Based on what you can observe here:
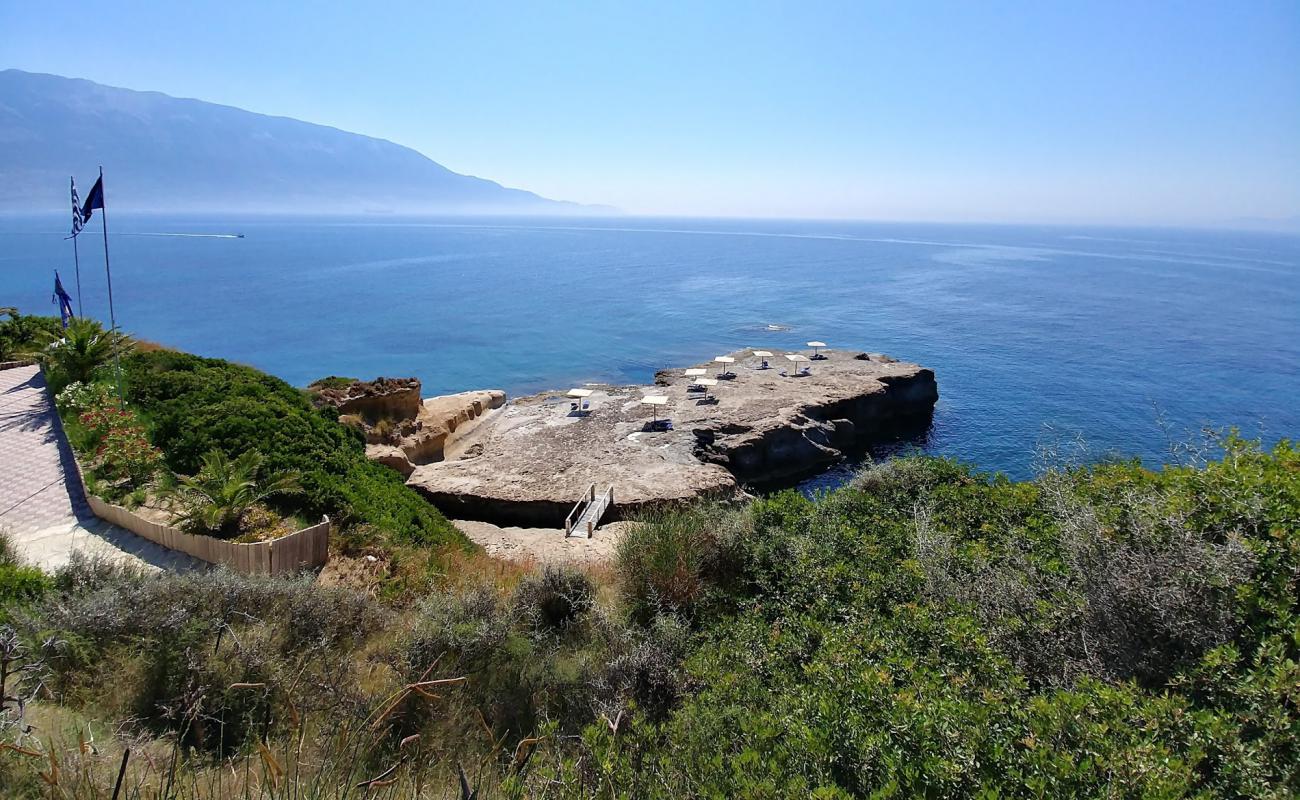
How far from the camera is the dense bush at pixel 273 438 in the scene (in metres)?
11.7

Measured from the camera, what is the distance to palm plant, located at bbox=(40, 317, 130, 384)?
1588 centimetres

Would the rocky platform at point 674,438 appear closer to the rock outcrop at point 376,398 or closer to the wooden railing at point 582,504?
the wooden railing at point 582,504

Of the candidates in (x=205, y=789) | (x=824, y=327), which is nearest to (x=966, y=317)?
(x=824, y=327)

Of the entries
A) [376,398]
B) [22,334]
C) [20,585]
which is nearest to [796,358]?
[376,398]

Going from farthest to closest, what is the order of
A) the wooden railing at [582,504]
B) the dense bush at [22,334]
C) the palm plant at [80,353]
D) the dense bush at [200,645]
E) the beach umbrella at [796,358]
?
the beach umbrella at [796,358]
the wooden railing at [582,504]
the dense bush at [22,334]
the palm plant at [80,353]
the dense bush at [200,645]

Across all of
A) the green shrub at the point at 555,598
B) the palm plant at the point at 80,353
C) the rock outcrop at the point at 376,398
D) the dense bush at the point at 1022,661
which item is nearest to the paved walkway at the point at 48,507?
the palm plant at the point at 80,353

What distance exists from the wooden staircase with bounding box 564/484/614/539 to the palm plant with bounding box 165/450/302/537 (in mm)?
8182

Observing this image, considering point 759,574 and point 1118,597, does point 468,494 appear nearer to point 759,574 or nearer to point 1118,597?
point 759,574

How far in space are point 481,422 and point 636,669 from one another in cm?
2826

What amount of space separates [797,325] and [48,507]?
55.8 meters

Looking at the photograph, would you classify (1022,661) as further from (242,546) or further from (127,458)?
(127,458)

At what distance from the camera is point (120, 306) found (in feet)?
210

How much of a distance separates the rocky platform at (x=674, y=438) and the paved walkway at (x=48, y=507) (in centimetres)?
1036

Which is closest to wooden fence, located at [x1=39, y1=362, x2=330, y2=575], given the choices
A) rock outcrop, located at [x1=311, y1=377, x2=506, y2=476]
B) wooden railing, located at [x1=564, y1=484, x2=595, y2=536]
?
wooden railing, located at [x1=564, y1=484, x2=595, y2=536]
